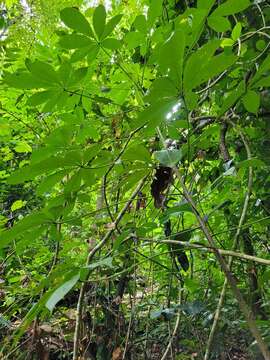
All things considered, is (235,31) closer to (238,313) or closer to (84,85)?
(84,85)

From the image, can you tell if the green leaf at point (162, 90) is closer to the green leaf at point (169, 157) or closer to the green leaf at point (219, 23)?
the green leaf at point (169, 157)

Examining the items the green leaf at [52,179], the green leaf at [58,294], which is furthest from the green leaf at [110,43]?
the green leaf at [58,294]

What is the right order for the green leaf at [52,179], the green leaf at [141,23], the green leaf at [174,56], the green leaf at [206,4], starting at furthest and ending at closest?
1. the green leaf at [141,23]
2. the green leaf at [52,179]
3. the green leaf at [206,4]
4. the green leaf at [174,56]

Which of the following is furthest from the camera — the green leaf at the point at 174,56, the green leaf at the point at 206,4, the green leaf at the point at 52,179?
the green leaf at the point at 52,179

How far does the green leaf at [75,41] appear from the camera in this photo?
0.62 metres

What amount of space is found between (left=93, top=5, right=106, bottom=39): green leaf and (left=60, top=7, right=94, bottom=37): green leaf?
2 centimetres

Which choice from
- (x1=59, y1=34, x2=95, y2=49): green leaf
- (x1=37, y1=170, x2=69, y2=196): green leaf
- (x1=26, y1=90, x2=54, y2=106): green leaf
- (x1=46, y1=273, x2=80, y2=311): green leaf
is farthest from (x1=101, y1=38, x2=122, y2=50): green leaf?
(x1=46, y1=273, x2=80, y2=311): green leaf

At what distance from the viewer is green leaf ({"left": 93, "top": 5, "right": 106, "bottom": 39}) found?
0.56 metres

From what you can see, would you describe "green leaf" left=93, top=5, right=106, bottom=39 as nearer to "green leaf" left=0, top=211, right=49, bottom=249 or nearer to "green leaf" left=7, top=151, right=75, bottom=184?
"green leaf" left=7, top=151, right=75, bottom=184

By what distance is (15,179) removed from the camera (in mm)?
578

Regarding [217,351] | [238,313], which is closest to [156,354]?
[238,313]

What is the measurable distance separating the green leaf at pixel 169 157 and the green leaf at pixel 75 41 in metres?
0.23

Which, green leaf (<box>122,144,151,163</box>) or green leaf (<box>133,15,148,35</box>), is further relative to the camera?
green leaf (<box>133,15,148,35</box>)

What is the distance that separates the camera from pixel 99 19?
574 millimetres
